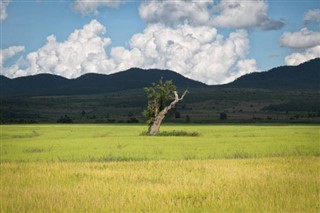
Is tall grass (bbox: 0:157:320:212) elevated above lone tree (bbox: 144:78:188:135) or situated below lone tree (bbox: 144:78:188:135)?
below

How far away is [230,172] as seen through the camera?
77.8 feet

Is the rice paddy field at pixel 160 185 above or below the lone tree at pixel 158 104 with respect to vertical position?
below

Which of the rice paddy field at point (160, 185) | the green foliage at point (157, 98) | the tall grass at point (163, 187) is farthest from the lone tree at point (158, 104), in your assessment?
the tall grass at point (163, 187)

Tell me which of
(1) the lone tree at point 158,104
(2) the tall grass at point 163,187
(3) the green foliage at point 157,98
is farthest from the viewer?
(3) the green foliage at point 157,98

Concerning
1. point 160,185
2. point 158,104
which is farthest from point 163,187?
point 158,104

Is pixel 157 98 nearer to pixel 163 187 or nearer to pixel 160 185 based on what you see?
pixel 160 185

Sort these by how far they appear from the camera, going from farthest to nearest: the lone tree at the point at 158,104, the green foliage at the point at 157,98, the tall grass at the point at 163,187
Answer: the green foliage at the point at 157,98 → the lone tree at the point at 158,104 → the tall grass at the point at 163,187

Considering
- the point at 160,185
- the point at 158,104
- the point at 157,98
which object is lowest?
the point at 160,185

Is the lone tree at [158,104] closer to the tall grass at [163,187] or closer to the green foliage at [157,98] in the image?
the green foliage at [157,98]

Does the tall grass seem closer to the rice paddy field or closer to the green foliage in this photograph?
the rice paddy field

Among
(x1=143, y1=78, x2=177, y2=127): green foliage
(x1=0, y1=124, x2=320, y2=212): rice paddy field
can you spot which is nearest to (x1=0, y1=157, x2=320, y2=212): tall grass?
(x1=0, y1=124, x2=320, y2=212): rice paddy field

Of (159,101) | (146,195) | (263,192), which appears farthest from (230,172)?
(159,101)

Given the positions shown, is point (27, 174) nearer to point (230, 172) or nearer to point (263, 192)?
point (230, 172)

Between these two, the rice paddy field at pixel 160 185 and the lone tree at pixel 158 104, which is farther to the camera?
the lone tree at pixel 158 104
